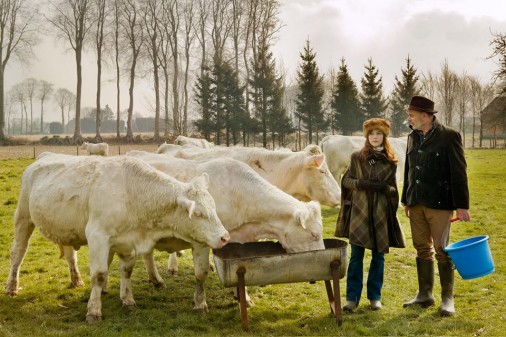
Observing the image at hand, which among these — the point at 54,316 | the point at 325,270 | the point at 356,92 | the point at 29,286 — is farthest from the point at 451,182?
the point at 356,92

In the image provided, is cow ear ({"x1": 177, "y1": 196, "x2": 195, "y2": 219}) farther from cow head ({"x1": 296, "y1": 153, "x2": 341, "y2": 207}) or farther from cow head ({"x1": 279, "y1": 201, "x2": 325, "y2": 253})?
cow head ({"x1": 296, "y1": 153, "x2": 341, "y2": 207})

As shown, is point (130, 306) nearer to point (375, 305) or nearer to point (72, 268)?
point (72, 268)

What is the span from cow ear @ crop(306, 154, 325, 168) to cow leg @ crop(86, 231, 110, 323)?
453cm

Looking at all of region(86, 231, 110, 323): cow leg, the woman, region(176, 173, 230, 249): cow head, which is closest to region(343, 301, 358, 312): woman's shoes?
the woman

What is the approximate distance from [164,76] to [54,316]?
132 ft

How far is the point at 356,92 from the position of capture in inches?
1768

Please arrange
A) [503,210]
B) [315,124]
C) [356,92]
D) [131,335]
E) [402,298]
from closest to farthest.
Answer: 1. [131,335]
2. [402,298]
3. [503,210]
4. [315,124]
5. [356,92]

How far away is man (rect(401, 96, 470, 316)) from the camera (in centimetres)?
585

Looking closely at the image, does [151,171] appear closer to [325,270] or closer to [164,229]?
[164,229]

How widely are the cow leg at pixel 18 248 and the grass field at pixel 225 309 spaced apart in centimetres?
17

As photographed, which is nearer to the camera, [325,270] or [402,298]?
[325,270]

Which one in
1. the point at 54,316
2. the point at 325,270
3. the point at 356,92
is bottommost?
the point at 54,316

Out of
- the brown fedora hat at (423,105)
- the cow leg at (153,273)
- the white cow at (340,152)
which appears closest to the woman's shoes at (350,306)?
the brown fedora hat at (423,105)

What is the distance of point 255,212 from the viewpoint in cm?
654
